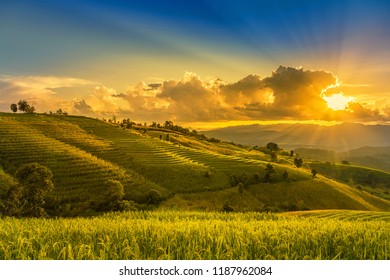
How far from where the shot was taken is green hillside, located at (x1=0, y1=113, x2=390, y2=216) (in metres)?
76.2

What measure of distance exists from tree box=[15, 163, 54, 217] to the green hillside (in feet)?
63.9

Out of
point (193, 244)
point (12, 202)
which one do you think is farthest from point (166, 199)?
point (193, 244)

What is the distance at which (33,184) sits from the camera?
39.1m

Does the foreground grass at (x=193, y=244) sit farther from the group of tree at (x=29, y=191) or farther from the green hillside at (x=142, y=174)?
the green hillside at (x=142, y=174)

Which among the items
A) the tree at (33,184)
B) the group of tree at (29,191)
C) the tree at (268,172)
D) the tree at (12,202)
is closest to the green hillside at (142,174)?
the tree at (268,172)

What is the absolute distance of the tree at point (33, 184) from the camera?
38562 mm

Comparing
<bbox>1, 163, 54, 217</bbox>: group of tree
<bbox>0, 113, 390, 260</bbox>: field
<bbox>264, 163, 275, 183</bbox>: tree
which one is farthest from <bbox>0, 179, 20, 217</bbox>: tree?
<bbox>264, 163, 275, 183</bbox>: tree

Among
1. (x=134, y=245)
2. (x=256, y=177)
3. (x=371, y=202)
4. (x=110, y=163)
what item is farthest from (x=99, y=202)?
(x=371, y=202)

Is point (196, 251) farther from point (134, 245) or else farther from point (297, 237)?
point (297, 237)

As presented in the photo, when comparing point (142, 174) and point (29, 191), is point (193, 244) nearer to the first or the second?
point (29, 191)

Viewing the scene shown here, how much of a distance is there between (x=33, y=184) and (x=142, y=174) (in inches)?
2114

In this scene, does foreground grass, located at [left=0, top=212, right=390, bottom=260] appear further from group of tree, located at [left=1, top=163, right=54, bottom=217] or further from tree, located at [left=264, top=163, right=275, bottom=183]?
tree, located at [left=264, top=163, right=275, bottom=183]
